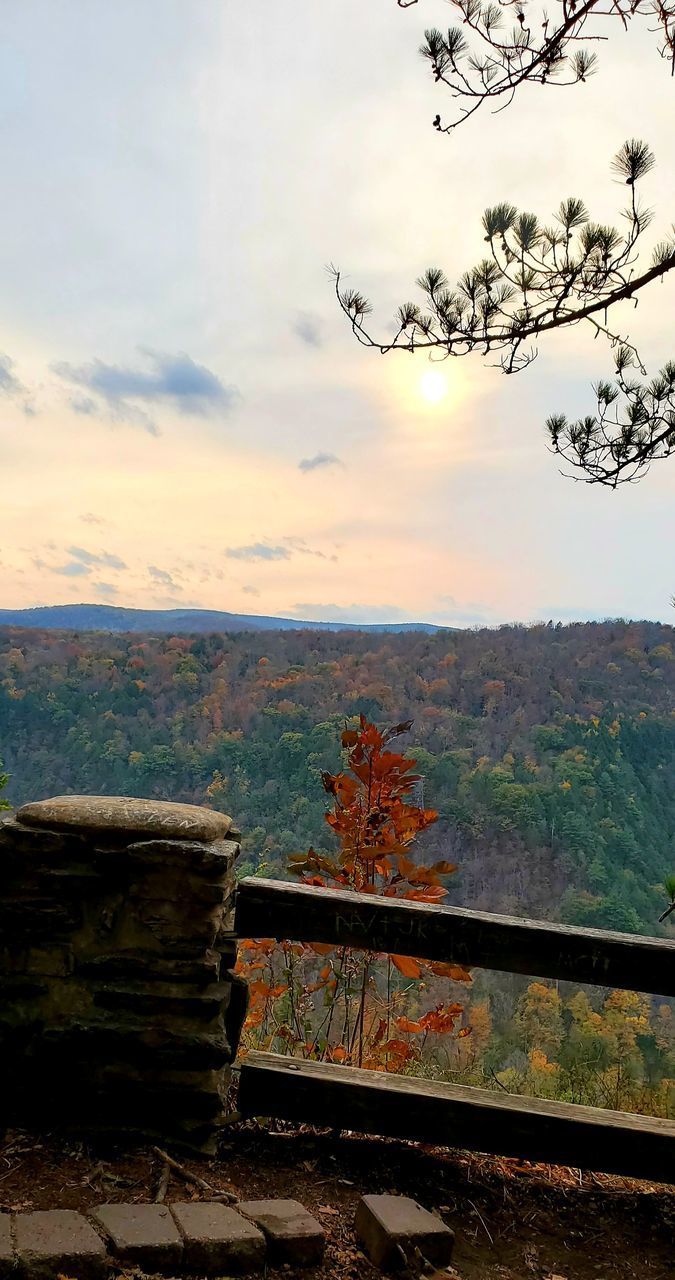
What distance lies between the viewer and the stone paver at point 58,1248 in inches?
77.2

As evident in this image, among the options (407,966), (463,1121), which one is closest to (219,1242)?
(463,1121)

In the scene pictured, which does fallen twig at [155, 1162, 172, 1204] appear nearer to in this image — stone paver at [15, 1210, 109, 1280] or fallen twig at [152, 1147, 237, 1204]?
fallen twig at [152, 1147, 237, 1204]

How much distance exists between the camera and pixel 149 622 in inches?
1075

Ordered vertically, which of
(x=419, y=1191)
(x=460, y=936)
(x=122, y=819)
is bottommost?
(x=419, y=1191)

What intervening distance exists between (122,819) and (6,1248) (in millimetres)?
1156

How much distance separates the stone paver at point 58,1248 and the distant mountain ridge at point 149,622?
2223cm

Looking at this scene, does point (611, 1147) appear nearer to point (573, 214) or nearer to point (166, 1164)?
point (166, 1164)

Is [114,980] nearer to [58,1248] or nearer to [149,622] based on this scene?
[58,1248]

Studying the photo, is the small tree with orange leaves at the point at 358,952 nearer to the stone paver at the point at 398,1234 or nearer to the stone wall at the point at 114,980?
the stone wall at the point at 114,980

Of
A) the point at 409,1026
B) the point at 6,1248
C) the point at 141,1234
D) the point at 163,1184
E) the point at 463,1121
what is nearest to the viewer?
the point at 6,1248

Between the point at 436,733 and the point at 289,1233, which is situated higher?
the point at 436,733

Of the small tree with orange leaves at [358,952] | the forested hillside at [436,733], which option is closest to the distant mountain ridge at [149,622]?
the forested hillside at [436,733]

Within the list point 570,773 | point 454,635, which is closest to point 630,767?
point 570,773

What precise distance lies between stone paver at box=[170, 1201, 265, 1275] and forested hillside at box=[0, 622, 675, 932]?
8835 mm
